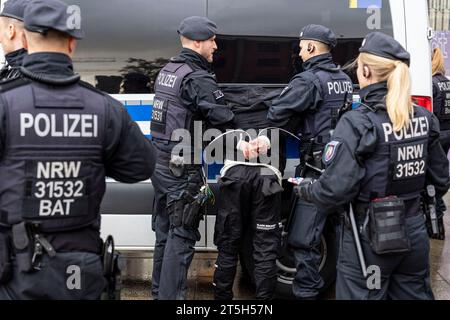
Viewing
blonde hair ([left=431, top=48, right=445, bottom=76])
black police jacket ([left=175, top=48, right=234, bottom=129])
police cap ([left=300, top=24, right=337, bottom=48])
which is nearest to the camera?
black police jacket ([left=175, top=48, right=234, bottom=129])

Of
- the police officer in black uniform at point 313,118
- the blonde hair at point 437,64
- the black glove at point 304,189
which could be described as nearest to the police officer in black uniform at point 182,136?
the police officer in black uniform at point 313,118

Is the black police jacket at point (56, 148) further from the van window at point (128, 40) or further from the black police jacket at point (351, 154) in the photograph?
the van window at point (128, 40)

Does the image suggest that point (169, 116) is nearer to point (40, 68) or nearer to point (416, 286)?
point (40, 68)

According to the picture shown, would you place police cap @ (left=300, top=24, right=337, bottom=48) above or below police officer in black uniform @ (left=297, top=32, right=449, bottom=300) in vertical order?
above

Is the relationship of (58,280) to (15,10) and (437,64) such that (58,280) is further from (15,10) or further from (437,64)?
(437,64)

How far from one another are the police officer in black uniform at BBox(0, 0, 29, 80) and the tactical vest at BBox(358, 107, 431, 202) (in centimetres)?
179

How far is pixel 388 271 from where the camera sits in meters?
2.83

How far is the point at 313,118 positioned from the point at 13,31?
6.51 ft

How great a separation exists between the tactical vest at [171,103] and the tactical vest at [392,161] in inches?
56.6

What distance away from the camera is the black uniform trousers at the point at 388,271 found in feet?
9.23

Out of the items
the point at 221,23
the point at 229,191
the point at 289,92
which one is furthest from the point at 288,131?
the point at 221,23

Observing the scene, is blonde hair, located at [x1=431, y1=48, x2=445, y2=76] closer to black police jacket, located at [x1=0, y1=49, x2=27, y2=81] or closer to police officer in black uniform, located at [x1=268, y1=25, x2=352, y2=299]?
police officer in black uniform, located at [x1=268, y1=25, x2=352, y2=299]

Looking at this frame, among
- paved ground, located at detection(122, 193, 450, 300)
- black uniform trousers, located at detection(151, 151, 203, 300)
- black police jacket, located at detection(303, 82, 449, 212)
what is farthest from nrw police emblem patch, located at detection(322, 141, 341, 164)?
paved ground, located at detection(122, 193, 450, 300)

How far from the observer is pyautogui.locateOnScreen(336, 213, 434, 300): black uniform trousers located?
2.81 metres
